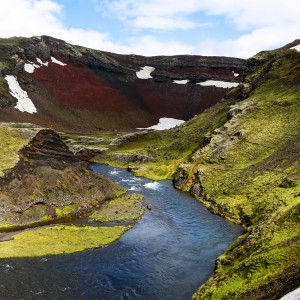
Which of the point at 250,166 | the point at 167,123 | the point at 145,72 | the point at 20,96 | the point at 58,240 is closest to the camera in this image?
the point at 58,240

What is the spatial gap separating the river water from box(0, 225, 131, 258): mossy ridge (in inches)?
39.8

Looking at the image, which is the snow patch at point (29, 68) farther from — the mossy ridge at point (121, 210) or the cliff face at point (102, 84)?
the mossy ridge at point (121, 210)

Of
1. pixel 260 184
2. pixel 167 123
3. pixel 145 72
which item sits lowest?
pixel 260 184

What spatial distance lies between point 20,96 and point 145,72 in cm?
5908

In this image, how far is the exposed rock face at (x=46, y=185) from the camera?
45438mm

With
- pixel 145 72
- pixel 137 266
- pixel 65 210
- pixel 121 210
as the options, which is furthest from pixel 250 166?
pixel 145 72

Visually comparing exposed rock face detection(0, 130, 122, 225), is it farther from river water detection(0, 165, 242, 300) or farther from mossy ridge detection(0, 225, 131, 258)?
river water detection(0, 165, 242, 300)

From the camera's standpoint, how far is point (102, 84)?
148875mm

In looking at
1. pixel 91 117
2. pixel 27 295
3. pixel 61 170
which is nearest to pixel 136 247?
pixel 27 295

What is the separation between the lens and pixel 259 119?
74.1 meters

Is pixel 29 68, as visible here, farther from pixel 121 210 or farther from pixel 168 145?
pixel 121 210

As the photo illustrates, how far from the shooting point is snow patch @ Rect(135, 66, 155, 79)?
531 ft

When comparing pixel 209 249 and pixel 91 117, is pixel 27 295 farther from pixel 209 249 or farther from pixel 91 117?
pixel 91 117

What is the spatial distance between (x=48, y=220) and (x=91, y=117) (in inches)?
3487
